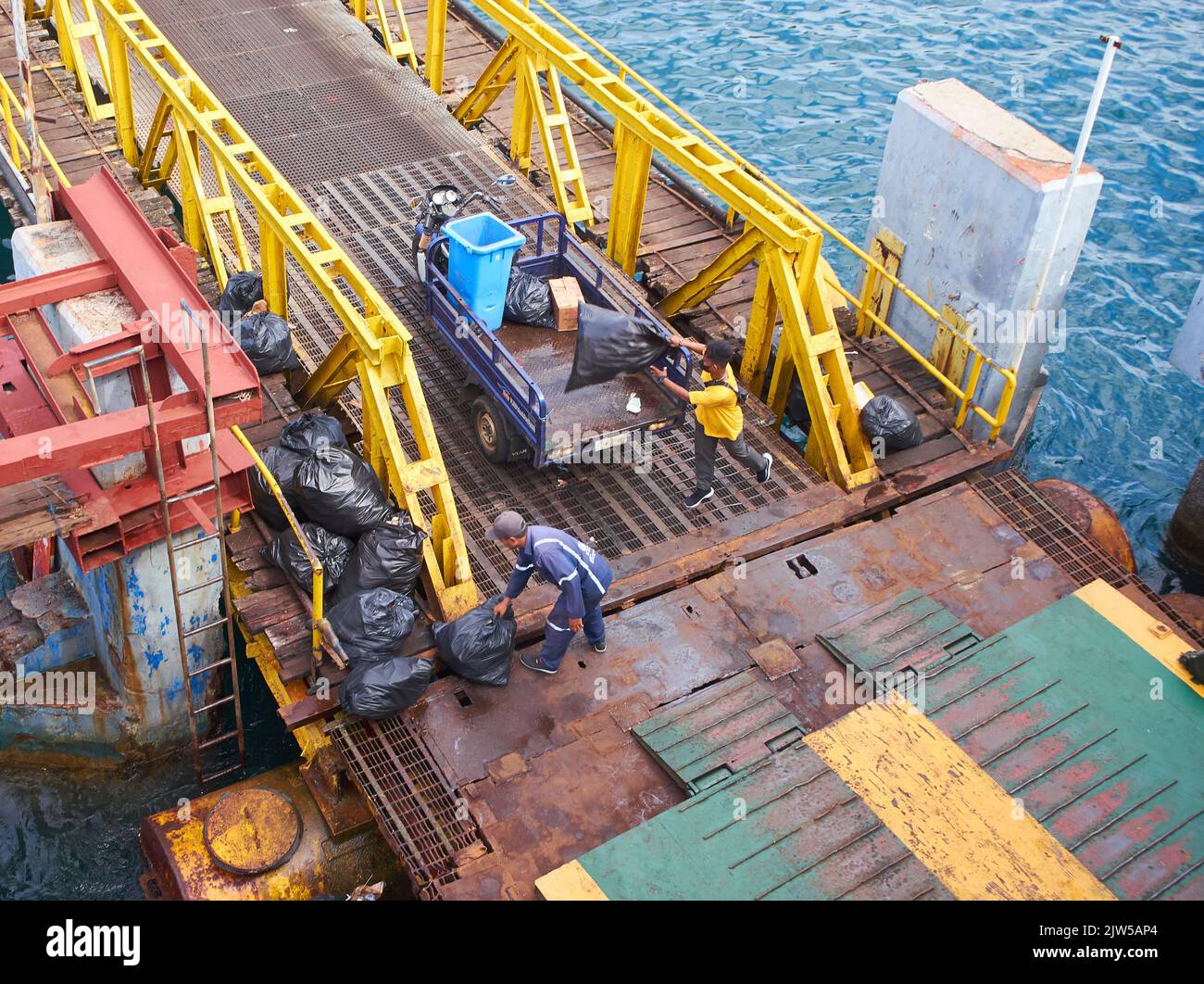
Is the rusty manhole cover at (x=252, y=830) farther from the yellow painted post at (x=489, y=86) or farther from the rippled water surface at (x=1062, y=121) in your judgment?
the rippled water surface at (x=1062, y=121)

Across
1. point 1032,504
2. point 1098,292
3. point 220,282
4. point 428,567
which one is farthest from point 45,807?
point 1098,292

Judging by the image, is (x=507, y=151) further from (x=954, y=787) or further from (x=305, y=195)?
(x=954, y=787)

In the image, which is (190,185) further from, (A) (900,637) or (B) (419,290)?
(A) (900,637)

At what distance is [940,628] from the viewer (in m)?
8.63

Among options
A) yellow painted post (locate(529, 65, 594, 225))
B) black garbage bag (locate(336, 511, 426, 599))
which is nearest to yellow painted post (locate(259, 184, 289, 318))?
black garbage bag (locate(336, 511, 426, 599))

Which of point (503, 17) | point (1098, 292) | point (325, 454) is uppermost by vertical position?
point (503, 17)

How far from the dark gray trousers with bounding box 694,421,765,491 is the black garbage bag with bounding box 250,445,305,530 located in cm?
309

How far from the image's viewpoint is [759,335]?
36.0 feet

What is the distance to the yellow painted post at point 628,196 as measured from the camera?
11453 mm

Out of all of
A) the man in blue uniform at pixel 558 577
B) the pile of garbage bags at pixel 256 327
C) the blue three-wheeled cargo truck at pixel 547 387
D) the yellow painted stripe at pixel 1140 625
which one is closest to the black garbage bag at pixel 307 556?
the man in blue uniform at pixel 558 577

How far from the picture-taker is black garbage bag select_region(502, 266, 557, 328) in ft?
34.2

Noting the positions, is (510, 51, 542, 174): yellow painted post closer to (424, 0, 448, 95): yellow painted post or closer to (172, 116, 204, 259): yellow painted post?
(424, 0, 448, 95): yellow painted post

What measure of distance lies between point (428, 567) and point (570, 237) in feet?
12.0

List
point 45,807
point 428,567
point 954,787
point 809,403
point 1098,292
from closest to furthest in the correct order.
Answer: point 954,787 → point 428,567 → point 45,807 → point 809,403 → point 1098,292
